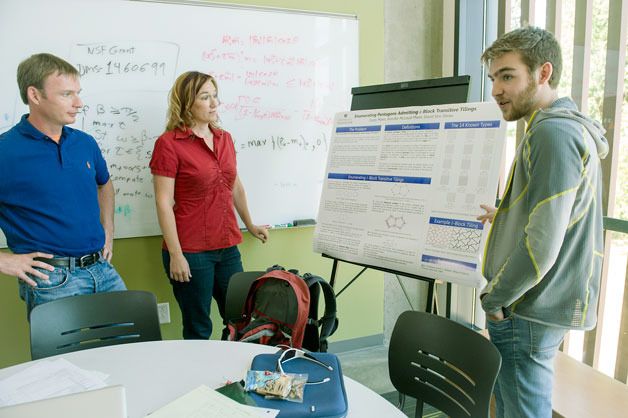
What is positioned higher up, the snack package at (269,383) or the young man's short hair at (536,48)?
the young man's short hair at (536,48)

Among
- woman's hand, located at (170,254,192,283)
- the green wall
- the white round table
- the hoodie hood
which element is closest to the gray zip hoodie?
the hoodie hood

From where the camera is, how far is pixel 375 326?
3191 millimetres

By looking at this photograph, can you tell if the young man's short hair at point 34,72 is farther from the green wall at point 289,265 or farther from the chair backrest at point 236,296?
the chair backrest at point 236,296

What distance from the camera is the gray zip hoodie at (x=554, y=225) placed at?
132 cm

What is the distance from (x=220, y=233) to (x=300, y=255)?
2.53 ft

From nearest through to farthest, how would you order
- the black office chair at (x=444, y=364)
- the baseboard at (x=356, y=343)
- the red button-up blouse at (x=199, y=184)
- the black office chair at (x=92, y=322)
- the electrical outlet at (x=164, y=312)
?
the black office chair at (x=444, y=364) → the black office chair at (x=92, y=322) → the red button-up blouse at (x=199, y=184) → the electrical outlet at (x=164, y=312) → the baseboard at (x=356, y=343)

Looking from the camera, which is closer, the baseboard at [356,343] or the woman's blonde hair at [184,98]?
the woman's blonde hair at [184,98]

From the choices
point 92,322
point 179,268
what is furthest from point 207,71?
point 92,322

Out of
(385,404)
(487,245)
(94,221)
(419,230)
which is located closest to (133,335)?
(94,221)

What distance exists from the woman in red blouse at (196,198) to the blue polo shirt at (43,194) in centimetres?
36

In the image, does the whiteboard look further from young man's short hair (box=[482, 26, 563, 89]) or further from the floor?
young man's short hair (box=[482, 26, 563, 89])

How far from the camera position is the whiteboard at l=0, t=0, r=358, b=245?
2268mm

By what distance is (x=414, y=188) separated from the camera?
204cm

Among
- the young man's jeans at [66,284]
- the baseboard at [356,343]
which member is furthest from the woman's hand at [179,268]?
the baseboard at [356,343]
